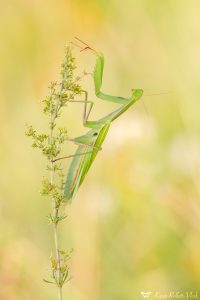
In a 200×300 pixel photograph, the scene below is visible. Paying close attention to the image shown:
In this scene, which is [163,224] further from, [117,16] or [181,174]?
[117,16]

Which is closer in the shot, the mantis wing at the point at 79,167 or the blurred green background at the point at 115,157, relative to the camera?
the mantis wing at the point at 79,167

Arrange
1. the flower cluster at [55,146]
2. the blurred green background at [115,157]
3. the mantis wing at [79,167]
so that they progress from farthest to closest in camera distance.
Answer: the blurred green background at [115,157], the mantis wing at [79,167], the flower cluster at [55,146]

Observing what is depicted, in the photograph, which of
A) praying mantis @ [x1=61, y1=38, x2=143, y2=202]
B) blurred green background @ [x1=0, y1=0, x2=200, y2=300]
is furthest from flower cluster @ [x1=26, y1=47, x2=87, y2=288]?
blurred green background @ [x1=0, y1=0, x2=200, y2=300]

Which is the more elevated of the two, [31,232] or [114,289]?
[31,232]

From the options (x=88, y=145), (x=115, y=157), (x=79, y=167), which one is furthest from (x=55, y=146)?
(x=115, y=157)

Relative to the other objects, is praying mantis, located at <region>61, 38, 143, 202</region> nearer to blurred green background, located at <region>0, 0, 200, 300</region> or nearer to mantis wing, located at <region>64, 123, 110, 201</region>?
mantis wing, located at <region>64, 123, 110, 201</region>

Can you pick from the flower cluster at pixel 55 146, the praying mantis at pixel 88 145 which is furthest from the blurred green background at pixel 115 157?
the flower cluster at pixel 55 146

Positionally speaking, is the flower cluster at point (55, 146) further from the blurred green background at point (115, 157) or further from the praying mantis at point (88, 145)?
the blurred green background at point (115, 157)

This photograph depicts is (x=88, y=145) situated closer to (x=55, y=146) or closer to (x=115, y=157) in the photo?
(x=55, y=146)

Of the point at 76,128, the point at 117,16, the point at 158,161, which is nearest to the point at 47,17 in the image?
the point at 117,16
